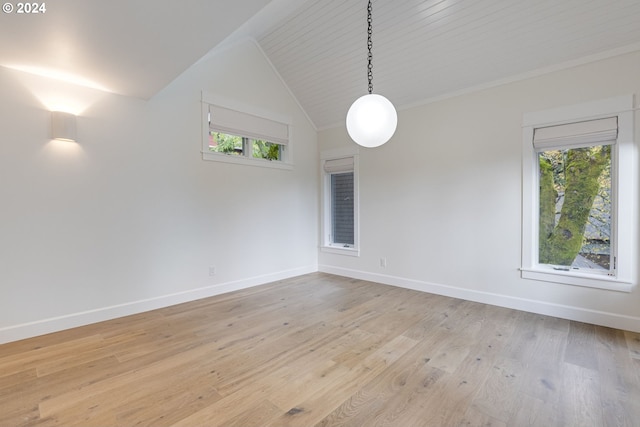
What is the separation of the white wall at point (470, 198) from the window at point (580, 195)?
0.31 ft

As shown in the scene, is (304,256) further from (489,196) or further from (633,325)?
(633,325)

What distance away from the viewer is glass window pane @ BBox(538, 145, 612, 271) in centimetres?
295

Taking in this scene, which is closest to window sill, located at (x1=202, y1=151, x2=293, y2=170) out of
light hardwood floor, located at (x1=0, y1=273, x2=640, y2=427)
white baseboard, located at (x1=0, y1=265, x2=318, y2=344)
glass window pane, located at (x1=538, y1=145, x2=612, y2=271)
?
white baseboard, located at (x1=0, y1=265, x2=318, y2=344)

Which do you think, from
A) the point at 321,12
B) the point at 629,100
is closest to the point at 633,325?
the point at 629,100

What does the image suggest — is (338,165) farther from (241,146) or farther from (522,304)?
(522,304)

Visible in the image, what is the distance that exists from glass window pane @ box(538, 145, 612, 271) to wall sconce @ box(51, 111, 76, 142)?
15.9 feet

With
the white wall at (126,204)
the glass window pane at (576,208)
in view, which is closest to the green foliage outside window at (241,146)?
the white wall at (126,204)

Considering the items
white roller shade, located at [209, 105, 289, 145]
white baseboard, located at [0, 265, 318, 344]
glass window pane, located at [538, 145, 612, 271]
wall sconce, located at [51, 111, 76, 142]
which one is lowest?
white baseboard, located at [0, 265, 318, 344]

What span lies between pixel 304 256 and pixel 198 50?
11.5 ft

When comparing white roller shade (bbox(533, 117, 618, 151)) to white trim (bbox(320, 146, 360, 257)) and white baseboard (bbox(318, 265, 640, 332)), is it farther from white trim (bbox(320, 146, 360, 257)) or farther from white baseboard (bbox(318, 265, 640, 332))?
white trim (bbox(320, 146, 360, 257))

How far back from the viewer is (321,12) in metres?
3.47

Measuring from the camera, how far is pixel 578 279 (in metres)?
2.96

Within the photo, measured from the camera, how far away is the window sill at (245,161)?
12.7ft

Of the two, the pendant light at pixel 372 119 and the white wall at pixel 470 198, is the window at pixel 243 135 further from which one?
the pendant light at pixel 372 119
